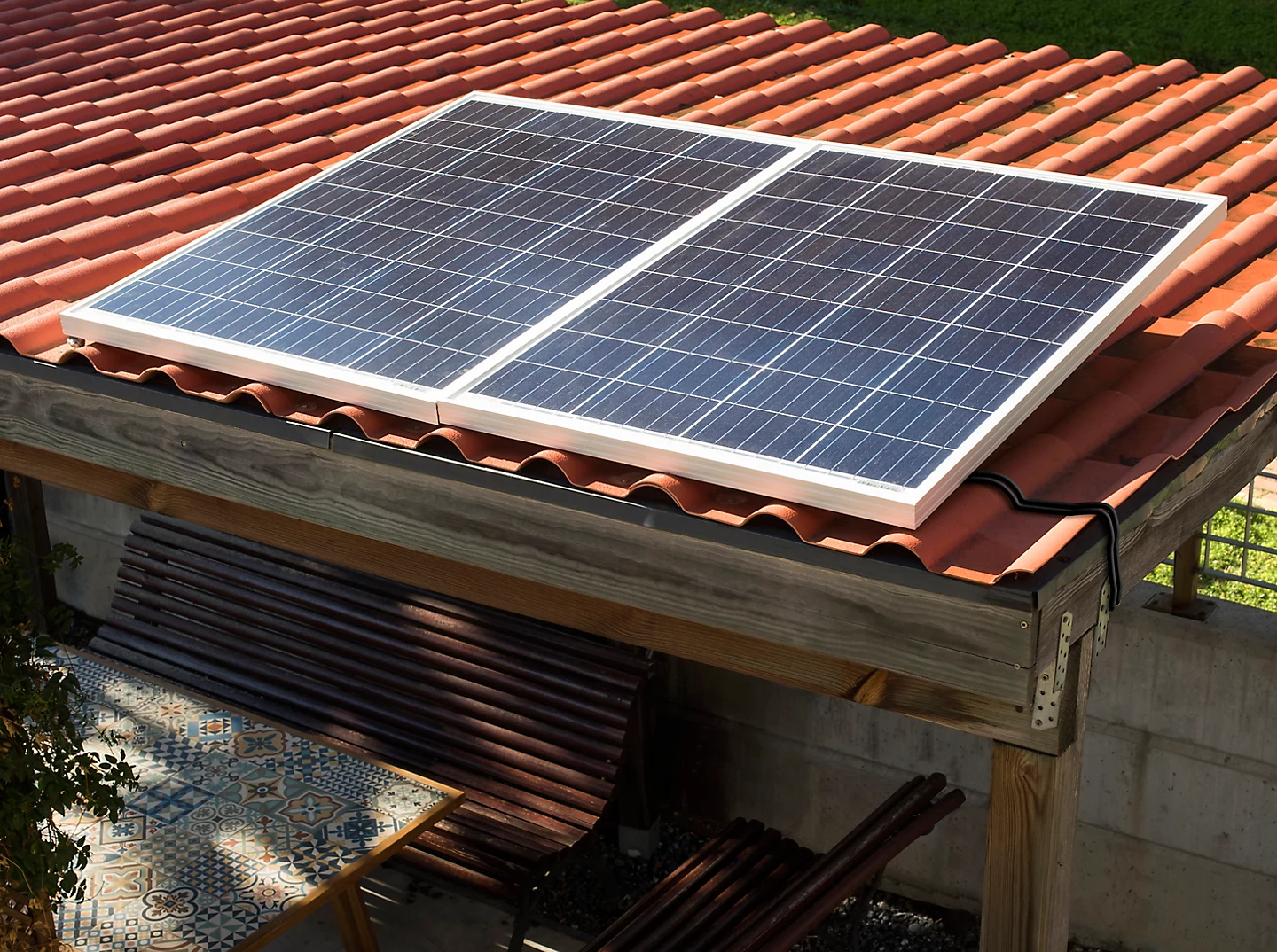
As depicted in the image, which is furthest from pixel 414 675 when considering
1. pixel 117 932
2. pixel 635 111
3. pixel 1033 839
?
pixel 1033 839

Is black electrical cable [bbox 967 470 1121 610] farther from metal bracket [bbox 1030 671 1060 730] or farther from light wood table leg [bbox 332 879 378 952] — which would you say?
light wood table leg [bbox 332 879 378 952]

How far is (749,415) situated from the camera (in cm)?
384

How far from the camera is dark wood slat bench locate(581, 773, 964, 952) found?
5.15 meters

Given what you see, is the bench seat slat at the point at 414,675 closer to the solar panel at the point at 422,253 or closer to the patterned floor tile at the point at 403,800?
the patterned floor tile at the point at 403,800

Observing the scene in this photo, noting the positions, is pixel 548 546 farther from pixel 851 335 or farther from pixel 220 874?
pixel 220 874

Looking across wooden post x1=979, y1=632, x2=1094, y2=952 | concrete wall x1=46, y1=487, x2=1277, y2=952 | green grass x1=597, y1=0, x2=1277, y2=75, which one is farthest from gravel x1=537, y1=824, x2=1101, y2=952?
green grass x1=597, y1=0, x2=1277, y2=75

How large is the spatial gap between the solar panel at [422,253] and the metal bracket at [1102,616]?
178 centimetres

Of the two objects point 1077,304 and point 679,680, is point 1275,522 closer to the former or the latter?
point 679,680

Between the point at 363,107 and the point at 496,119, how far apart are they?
1.37 meters

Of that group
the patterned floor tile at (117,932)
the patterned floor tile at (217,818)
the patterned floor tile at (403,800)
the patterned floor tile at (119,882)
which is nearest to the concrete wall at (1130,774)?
the patterned floor tile at (403,800)

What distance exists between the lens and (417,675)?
270 inches

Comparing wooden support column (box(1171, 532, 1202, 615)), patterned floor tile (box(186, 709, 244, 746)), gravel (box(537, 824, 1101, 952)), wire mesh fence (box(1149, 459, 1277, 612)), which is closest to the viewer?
wooden support column (box(1171, 532, 1202, 615))

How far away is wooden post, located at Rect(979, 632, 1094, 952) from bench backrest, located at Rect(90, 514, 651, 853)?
2.48 m

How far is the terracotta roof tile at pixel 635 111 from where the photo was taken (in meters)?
3.91
